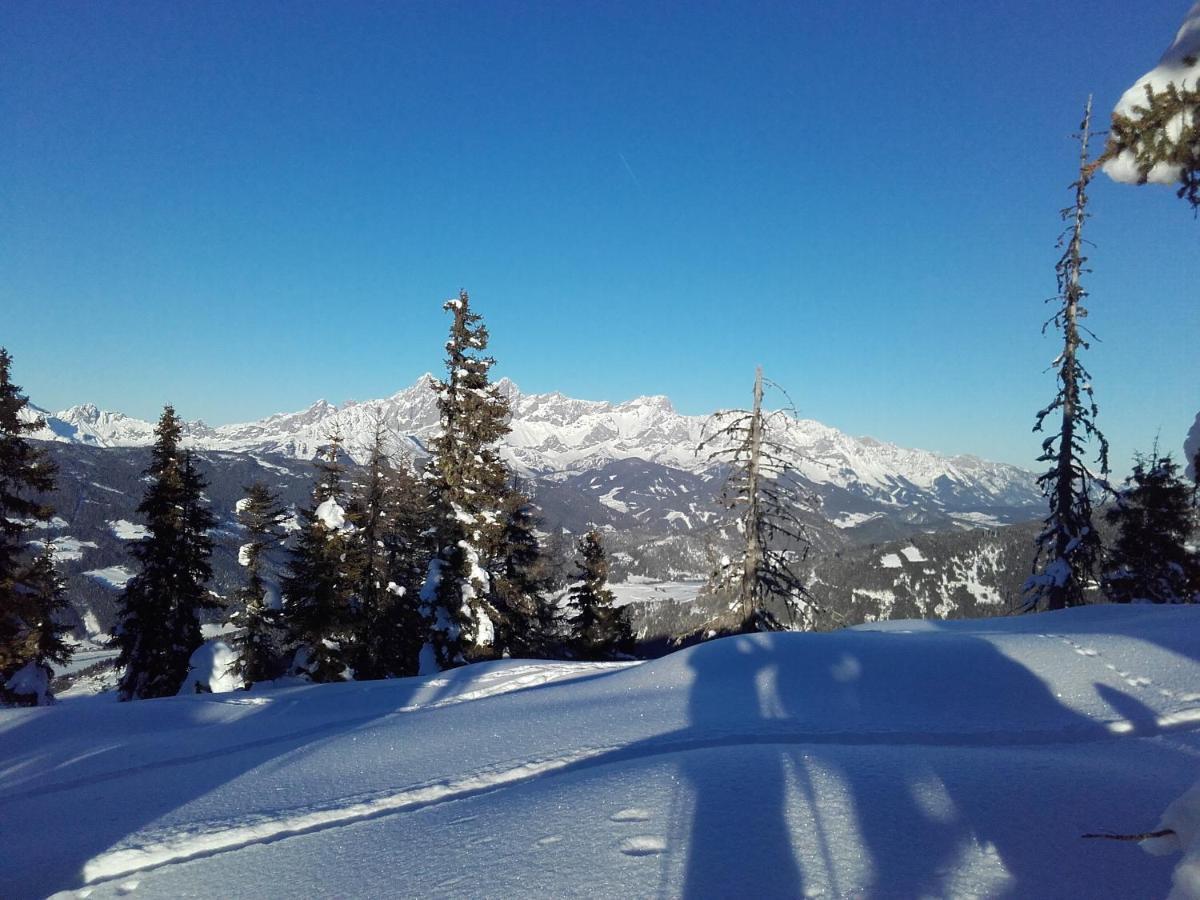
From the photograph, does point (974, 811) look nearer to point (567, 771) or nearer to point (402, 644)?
point (567, 771)

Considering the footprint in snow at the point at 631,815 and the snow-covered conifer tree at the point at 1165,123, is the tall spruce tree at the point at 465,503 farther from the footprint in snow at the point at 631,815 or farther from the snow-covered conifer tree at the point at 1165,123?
the snow-covered conifer tree at the point at 1165,123

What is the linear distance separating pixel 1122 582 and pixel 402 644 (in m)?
30.0

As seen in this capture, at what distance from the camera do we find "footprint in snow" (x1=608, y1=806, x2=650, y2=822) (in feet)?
12.3

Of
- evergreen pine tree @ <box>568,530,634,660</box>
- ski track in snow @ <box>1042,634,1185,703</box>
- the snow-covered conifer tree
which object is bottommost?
evergreen pine tree @ <box>568,530,634,660</box>

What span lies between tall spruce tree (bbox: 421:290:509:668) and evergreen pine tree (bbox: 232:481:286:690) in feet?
27.6

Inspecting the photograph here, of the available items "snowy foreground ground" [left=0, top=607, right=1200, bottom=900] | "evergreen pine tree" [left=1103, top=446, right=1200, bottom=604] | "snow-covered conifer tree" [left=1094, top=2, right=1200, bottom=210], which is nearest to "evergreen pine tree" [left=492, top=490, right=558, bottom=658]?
"snowy foreground ground" [left=0, top=607, right=1200, bottom=900]

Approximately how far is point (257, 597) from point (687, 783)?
24597 mm

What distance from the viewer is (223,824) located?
468 cm

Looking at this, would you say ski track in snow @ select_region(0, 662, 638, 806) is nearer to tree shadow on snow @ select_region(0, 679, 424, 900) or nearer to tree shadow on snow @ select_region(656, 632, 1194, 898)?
tree shadow on snow @ select_region(0, 679, 424, 900)

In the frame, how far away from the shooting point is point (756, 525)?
714 inches

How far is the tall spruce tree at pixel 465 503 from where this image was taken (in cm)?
1831

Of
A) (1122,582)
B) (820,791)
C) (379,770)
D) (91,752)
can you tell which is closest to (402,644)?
(91,752)

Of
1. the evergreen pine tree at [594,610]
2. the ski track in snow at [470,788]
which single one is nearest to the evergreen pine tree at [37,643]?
the ski track in snow at [470,788]

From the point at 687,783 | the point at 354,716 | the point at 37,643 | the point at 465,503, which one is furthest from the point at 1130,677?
the point at 37,643
